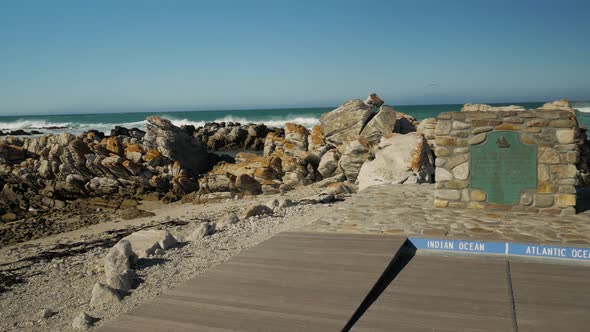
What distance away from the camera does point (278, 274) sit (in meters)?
4.54

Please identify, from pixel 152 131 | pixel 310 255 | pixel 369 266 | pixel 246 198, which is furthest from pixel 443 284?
pixel 152 131

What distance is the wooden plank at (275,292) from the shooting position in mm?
3479

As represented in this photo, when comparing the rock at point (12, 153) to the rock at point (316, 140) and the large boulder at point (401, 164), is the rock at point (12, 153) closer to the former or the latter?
the rock at point (316, 140)

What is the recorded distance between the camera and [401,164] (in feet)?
40.9

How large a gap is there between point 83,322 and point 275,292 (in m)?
2.50

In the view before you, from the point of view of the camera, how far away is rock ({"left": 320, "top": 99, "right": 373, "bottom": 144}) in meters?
18.1

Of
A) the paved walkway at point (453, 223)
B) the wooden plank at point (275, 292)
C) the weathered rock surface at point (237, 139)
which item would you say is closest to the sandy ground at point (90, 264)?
the paved walkway at point (453, 223)

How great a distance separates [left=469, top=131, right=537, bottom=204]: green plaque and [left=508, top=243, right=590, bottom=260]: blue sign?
6.73ft

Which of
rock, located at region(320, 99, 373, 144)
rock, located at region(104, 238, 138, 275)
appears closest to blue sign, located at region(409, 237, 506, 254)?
rock, located at region(104, 238, 138, 275)

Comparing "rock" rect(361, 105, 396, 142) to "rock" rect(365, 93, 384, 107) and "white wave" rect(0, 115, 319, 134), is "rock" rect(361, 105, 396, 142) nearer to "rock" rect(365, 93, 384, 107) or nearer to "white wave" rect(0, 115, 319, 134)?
"rock" rect(365, 93, 384, 107)

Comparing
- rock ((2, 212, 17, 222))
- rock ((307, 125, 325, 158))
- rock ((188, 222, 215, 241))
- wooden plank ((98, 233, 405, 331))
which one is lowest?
rock ((2, 212, 17, 222))

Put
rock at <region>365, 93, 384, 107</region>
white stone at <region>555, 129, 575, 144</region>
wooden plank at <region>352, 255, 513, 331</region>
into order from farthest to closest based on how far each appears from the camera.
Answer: rock at <region>365, 93, 384, 107</region>, white stone at <region>555, 129, 575, 144</region>, wooden plank at <region>352, 255, 513, 331</region>

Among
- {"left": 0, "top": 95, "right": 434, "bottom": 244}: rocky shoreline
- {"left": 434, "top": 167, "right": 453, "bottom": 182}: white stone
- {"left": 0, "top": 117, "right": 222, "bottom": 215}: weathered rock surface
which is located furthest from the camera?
{"left": 0, "top": 117, "right": 222, "bottom": 215}: weathered rock surface

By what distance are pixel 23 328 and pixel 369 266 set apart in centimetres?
410
